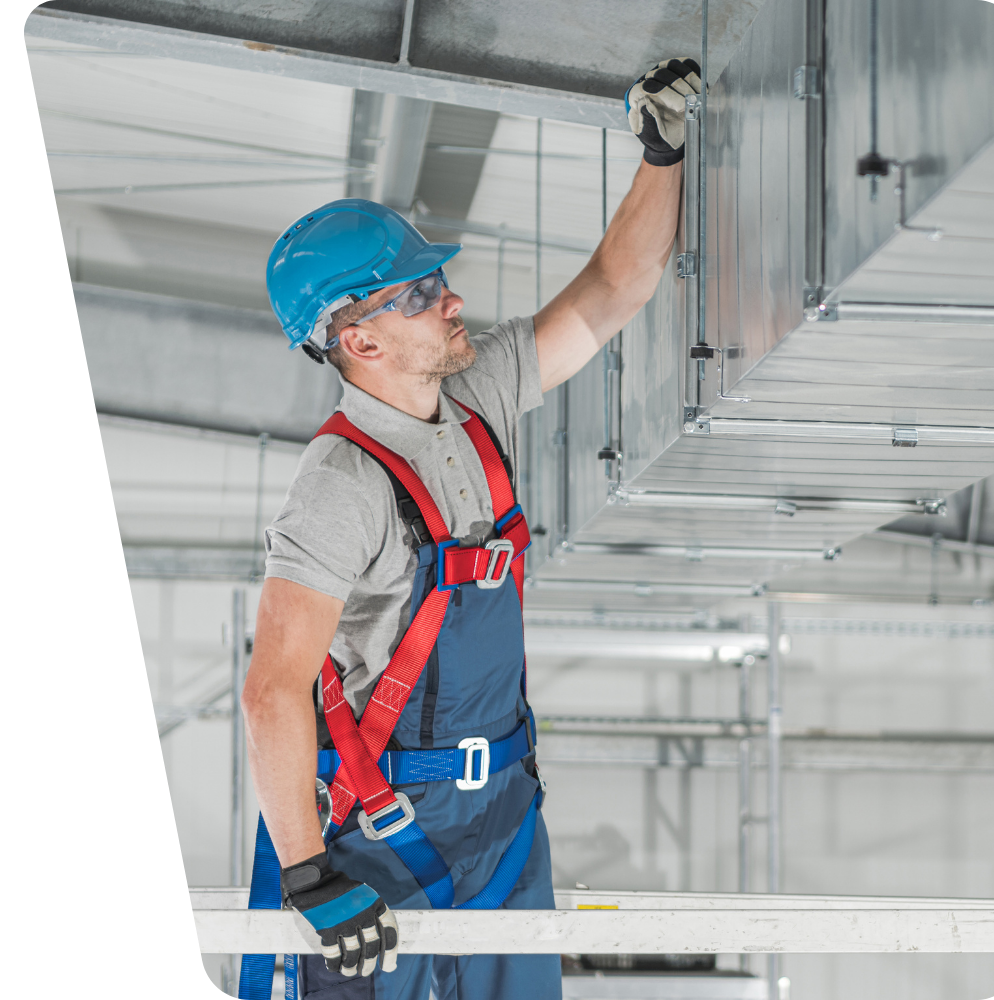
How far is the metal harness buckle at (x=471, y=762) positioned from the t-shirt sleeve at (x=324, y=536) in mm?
Result: 422

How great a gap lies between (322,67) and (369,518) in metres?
1.12

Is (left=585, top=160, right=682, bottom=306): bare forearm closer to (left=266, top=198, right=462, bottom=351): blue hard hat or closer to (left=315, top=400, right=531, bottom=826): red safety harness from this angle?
(left=266, top=198, right=462, bottom=351): blue hard hat

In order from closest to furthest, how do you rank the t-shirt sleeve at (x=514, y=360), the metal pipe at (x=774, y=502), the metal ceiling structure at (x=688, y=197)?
the metal ceiling structure at (x=688, y=197), the t-shirt sleeve at (x=514, y=360), the metal pipe at (x=774, y=502)

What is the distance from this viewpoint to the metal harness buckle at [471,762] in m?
2.26

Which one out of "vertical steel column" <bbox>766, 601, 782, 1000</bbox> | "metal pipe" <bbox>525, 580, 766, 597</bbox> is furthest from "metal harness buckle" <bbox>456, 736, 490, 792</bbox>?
"vertical steel column" <bbox>766, 601, 782, 1000</bbox>

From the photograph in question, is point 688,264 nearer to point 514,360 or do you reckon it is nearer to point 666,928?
point 514,360

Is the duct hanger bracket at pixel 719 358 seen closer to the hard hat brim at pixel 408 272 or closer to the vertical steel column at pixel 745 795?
the hard hat brim at pixel 408 272

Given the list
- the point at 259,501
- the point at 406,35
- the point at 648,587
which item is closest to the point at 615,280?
the point at 406,35

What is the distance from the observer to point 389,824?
7.17 ft

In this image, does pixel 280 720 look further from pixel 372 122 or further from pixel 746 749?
pixel 746 749

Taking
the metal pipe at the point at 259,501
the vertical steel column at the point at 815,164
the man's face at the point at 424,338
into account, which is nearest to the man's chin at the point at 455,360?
the man's face at the point at 424,338

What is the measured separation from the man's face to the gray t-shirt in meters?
0.11

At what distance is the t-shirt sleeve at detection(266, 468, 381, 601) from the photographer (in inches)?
83.4

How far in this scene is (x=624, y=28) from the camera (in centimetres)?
254
